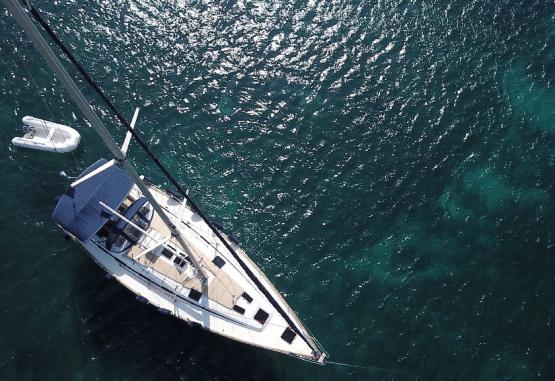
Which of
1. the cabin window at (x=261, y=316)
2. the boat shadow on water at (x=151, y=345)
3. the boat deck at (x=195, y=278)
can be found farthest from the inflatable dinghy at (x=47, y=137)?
the cabin window at (x=261, y=316)

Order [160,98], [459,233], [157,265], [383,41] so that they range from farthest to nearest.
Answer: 1. [383,41]
2. [160,98]
3. [459,233]
4. [157,265]

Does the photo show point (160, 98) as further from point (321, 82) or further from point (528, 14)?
point (528, 14)

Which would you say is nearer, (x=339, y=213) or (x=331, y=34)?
(x=339, y=213)

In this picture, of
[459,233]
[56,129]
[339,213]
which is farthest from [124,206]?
[459,233]

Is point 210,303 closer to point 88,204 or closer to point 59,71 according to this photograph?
point 88,204

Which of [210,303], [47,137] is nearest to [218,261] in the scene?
[210,303]

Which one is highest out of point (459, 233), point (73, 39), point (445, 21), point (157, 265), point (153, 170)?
point (445, 21)

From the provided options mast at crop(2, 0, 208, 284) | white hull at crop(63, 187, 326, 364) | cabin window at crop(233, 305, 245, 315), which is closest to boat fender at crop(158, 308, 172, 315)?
white hull at crop(63, 187, 326, 364)
